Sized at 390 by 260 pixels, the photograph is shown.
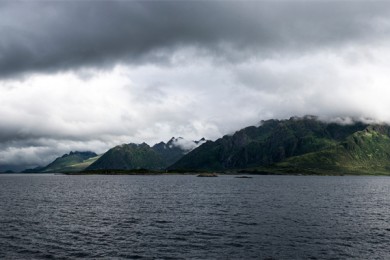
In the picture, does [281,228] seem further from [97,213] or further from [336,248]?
[97,213]

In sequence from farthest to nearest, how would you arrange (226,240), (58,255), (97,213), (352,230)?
(97,213), (352,230), (226,240), (58,255)

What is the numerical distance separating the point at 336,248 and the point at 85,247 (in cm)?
4277

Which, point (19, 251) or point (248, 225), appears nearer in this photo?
point (19, 251)

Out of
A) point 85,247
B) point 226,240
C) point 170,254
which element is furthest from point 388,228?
point 85,247

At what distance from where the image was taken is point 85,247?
59344 millimetres

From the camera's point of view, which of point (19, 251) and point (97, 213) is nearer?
point (19, 251)

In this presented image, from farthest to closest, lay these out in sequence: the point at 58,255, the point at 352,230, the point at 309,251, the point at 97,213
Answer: the point at 97,213, the point at 352,230, the point at 309,251, the point at 58,255

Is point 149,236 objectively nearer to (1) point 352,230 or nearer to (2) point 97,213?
(2) point 97,213

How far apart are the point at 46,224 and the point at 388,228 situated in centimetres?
7794

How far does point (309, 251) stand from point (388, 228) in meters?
33.6

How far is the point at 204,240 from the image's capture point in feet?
215

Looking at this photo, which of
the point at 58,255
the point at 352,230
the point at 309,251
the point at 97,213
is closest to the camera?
the point at 58,255

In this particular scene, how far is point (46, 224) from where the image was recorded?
80.5 metres

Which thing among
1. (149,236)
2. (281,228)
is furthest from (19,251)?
(281,228)
